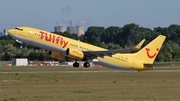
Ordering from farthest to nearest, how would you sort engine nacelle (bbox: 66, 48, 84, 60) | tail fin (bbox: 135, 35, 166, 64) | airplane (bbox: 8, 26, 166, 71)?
tail fin (bbox: 135, 35, 166, 64), engine nacelle (bbox: 66, 48, 84, 60), airplane (bbox: 8, 26, 166, 71)

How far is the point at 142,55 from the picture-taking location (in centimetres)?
6412

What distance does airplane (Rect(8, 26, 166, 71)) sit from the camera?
5488 centimetres

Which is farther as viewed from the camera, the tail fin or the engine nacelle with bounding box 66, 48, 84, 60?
the tail fin

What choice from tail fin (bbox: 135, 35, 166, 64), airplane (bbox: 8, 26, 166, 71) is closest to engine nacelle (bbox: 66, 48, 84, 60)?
airplane (bbox: 8, 26, 166, 71)

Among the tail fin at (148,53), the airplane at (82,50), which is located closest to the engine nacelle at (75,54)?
the airplane at (82,50)

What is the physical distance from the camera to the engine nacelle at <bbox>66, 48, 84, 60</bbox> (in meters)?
56.4

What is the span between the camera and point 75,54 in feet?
187

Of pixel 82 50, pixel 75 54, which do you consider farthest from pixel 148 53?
pixel 75 54

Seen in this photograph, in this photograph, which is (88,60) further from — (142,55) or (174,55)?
(174,55)

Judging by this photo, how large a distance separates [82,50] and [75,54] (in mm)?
1544

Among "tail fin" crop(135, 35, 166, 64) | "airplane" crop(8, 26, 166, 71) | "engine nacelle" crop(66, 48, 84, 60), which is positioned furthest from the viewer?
"tail fin" crop(135, 35, 166, 64)

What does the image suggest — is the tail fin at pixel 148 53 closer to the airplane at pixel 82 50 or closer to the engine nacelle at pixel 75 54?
the airplane at pixel 82 50

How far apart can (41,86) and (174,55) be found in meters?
79.8

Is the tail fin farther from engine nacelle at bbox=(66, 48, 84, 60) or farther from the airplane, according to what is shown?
engine nacelle at bbox=(66, 48, 84, 60)
